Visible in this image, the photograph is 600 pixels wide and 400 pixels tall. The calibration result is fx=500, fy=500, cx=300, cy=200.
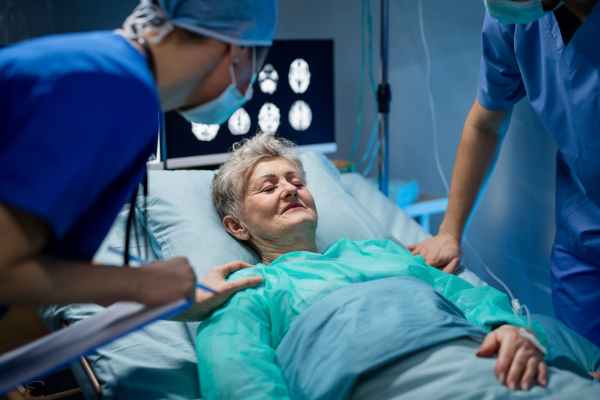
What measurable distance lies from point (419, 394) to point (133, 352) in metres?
0.76

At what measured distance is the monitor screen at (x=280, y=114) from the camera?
2.15 meters

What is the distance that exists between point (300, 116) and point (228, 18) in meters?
1.57

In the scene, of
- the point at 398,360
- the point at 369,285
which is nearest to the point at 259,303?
the point at 369,285

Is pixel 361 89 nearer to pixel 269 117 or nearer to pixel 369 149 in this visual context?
pixel 369 149

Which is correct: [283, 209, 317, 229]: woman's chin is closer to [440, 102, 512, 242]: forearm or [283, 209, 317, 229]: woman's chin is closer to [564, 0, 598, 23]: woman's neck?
[440, 102, 512, 242]: forearm

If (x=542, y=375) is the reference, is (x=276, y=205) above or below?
above

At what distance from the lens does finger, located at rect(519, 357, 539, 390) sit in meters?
1.02

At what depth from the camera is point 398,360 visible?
1086mm

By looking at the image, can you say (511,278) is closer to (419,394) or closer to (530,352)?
(530,352)

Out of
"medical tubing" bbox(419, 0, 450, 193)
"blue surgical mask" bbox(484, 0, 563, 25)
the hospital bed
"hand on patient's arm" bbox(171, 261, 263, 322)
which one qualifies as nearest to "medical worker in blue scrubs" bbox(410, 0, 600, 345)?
"blue surgical mask" bbox(484, 0, 563, 25)

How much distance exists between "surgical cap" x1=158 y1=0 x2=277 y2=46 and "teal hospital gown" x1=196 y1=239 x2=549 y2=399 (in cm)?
68

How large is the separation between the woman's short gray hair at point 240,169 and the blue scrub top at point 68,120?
0.90 m

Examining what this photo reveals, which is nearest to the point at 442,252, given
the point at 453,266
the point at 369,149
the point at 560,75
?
the point at 453,266

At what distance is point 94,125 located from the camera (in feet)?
2.22
